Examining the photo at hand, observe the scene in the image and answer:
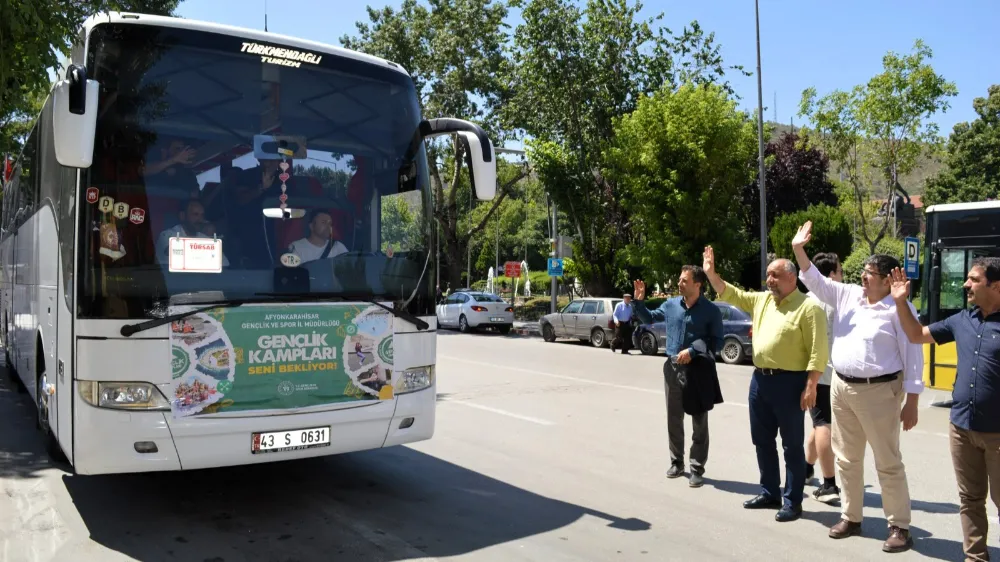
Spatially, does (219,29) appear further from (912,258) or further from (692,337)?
(912,258)

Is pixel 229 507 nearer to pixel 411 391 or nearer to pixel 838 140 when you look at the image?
pixel 411 391

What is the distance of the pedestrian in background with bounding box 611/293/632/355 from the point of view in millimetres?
20594

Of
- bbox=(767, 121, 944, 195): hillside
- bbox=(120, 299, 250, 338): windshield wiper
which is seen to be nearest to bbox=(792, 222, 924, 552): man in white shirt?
bbox=(120, 299, 250, 338): windshield wiper

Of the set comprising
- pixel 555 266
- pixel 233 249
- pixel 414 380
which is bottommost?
pixel 414 380

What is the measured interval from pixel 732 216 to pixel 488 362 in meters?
12.5

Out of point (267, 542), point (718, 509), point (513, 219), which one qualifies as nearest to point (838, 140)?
point (718, 509)

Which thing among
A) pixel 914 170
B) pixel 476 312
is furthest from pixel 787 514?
pixel 914 170

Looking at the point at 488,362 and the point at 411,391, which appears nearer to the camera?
the point at 411,391

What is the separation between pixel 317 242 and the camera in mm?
5863

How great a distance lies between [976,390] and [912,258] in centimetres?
1214

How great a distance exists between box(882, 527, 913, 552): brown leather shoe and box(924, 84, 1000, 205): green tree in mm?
53577

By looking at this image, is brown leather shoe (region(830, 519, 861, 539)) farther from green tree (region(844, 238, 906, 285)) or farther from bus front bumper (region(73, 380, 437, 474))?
green tree (region(844, 238, 906, 285))

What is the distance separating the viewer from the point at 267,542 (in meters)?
5.36

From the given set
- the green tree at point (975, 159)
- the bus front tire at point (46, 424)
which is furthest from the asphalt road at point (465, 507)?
the green tree at point (975, 159)
